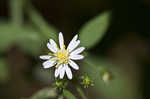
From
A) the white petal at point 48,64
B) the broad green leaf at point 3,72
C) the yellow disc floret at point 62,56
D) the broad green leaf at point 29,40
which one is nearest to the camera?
the white petal at point 48,64

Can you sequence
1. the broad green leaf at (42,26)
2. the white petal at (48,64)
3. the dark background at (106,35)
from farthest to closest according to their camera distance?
the dark background at (106,35) → the broad green leaf at (42,26) → the white petal at (48,64)

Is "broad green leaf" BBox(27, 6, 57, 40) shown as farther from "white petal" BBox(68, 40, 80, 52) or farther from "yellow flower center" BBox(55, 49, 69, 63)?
"white petal" BBox(68, 40, 80, 52)

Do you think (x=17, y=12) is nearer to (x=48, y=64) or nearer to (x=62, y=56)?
(x=62, y=56)

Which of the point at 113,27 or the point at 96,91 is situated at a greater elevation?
the point at 113,27

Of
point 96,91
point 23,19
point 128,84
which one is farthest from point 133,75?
point 23,19

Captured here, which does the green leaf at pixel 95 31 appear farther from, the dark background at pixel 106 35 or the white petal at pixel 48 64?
the dark background at pixel 106 35

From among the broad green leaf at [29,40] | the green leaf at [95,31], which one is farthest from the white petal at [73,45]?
the broad green leaf at [29,40]

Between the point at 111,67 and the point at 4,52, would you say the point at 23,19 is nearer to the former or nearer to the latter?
the point at 4,52

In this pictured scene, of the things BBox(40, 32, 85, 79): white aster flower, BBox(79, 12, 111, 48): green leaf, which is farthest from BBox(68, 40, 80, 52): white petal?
BBox(79, 12, 111, 48): green leaf
